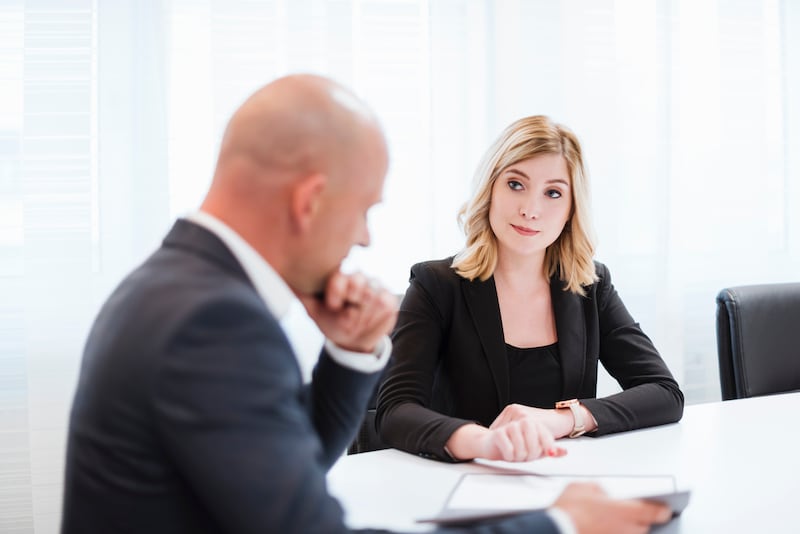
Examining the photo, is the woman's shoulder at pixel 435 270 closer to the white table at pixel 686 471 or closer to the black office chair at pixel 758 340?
the white table at pixel 686 471

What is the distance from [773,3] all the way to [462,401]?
251cm

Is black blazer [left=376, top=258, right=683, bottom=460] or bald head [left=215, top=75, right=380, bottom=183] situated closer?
bald head [left=215, top=75, right=380, bottom=183]

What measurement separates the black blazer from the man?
2.70 feet

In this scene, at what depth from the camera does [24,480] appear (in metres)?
2.48

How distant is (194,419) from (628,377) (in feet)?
4.61

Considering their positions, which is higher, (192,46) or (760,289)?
(192,46)

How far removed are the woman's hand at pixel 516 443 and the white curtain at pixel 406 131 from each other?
55.9 inches

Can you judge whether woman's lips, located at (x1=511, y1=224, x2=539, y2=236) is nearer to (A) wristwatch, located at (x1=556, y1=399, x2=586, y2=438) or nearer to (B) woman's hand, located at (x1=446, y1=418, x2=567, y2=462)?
(A) wristwatch, located at (x1=556, y1=399, x2=586, y2=438)

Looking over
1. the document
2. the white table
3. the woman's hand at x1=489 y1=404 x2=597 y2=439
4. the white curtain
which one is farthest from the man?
the white curtain

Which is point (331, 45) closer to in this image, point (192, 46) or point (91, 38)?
point (192, 46)

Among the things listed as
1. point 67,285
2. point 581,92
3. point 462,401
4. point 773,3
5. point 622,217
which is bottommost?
point 462,401

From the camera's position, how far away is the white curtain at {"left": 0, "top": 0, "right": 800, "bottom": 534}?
2424mm

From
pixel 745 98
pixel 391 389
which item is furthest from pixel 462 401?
pixel 745 98

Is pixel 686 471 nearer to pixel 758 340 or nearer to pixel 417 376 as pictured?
pixel 417 376
